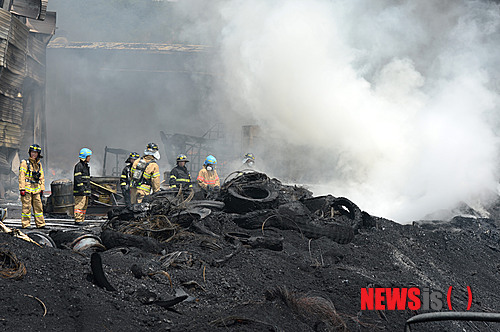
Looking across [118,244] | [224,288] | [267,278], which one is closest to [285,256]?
[267,278]

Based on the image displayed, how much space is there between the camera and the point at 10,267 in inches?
159

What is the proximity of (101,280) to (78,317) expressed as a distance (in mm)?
650

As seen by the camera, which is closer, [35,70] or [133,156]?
[133,156]

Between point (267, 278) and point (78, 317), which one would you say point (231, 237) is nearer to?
point (267, 278)

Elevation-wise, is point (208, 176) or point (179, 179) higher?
point (208, 176)

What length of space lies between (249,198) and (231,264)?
9.25 feet

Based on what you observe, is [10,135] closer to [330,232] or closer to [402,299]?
[330,232]

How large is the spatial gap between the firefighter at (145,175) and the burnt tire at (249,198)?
102 inches

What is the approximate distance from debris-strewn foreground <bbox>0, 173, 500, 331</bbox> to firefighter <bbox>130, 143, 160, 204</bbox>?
4.36 ft

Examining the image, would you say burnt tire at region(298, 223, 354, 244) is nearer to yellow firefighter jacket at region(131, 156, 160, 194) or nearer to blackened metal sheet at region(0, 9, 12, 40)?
yellow firefighter jacket at region(131, 156, 160, 194)

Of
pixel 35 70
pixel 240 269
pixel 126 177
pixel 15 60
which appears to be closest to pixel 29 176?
pixel 126 177

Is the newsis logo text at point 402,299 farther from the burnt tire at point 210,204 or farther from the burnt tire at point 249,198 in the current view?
the burnt tire at point 210,204

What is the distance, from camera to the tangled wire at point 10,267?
3.82m

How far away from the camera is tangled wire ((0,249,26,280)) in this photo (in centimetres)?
382
